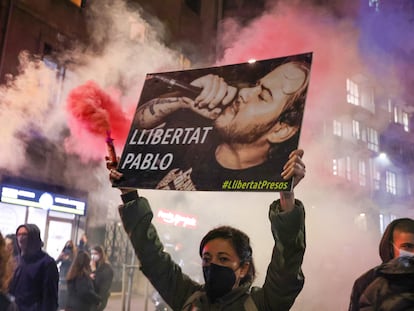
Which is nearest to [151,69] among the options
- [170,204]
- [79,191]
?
[79,191]

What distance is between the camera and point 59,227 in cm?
934

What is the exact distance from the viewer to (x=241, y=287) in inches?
71.3

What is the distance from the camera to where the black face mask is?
5.88 ft

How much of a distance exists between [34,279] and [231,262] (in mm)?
2299

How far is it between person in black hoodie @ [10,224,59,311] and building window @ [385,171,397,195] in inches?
267

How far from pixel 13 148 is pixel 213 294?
7.11 metres

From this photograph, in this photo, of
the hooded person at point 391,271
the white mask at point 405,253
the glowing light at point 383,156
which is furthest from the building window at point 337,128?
the white mask at point 405,253

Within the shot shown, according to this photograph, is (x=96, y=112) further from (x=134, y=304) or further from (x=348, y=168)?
(x=134, y=304)

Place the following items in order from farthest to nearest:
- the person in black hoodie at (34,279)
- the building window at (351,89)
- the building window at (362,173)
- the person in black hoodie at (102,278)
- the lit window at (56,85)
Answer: the lit window at (56,85) < the building window at (362,173) < the building window at (351,89) < the person in black hoodie at (102,278) < the person in black hoodie at (34,279)

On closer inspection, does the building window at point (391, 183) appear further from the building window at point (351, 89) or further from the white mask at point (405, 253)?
the white mask at point (405, 253)

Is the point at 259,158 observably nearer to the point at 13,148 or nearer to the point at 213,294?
the point at 213,294

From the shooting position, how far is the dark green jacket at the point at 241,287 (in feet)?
5.55

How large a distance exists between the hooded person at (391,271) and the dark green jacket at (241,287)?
579 millimetres

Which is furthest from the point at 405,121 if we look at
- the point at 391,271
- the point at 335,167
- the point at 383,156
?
the point at 391,271
